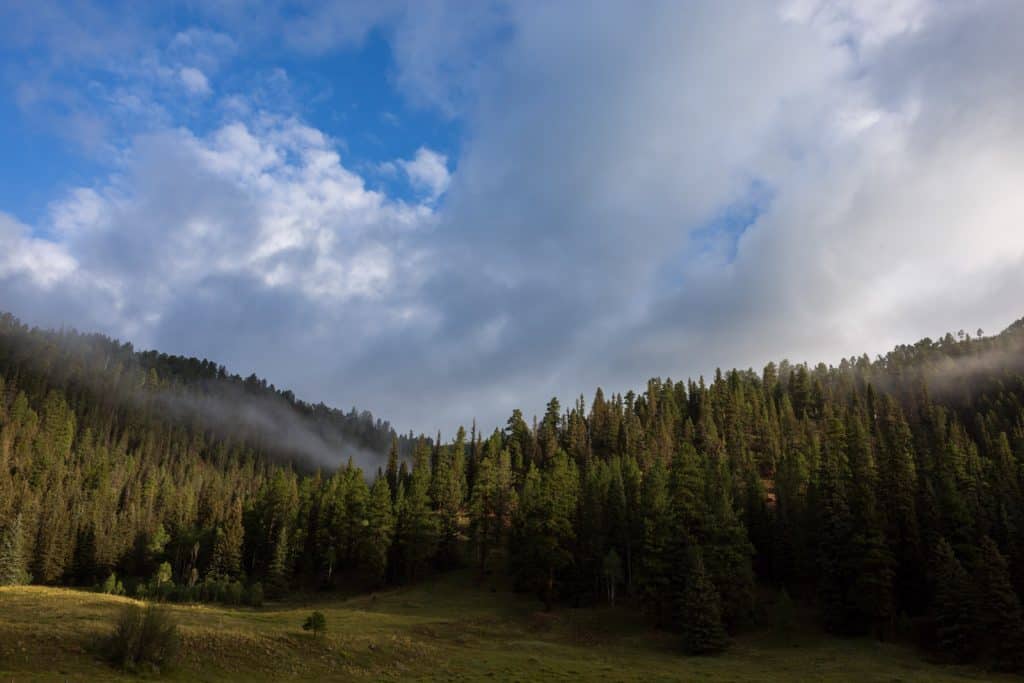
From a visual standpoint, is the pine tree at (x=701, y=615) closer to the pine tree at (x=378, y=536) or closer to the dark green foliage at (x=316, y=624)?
the dark green foliage at (x=316, y=624)

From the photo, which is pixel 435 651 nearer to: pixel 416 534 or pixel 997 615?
pixel 997 615

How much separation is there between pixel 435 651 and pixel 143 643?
72.3 ft

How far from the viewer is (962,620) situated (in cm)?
5203

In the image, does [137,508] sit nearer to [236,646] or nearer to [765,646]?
[236,646]

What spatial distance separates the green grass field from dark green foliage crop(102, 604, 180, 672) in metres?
0.84

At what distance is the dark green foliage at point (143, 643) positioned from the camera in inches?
1345

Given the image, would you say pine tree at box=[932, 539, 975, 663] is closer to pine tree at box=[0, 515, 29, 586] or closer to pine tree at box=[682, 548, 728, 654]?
pine tree at box=[682, 548, 728, 654]

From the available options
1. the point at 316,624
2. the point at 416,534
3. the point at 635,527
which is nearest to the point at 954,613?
the point at 635,527

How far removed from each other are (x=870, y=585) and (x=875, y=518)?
712cm

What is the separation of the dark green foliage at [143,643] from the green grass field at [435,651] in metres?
0.84

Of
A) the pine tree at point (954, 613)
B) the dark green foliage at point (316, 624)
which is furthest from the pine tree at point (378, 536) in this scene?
the pine tree at point (954, 613)

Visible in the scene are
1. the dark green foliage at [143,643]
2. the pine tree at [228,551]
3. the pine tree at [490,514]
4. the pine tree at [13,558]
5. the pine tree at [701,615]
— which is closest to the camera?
the dark green foliage at [143,643]

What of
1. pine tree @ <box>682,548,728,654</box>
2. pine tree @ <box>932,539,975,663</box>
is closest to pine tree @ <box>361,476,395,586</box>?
pine tree @ <box>682,548,728,654</box>

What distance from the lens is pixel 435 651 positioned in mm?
49219
